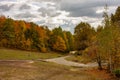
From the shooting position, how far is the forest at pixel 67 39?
5278 cm

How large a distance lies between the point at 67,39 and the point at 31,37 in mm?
28344

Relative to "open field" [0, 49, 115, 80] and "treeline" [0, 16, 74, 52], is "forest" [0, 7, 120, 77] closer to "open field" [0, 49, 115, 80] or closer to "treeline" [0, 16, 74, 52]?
"treeline" [0, 16, 74, 52]

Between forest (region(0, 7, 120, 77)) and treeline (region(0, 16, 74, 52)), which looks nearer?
forest (region(0, 7, 120, 77))

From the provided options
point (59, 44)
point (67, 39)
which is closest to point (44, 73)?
point (59, 44)

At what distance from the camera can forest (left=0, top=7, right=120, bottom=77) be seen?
52781 millimetres

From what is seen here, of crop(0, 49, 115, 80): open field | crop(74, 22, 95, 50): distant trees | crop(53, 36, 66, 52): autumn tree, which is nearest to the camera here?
crop(0, 49, 115, 80): open field

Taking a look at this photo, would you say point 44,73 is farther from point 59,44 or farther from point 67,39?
point 67,39

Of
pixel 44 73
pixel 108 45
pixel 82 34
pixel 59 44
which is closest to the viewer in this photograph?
pixel 44 73

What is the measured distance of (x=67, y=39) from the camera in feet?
487

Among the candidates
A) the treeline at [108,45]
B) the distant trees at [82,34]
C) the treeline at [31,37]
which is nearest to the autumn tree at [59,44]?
the treeline at [31,37]

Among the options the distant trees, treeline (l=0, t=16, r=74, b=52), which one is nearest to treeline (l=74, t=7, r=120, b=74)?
the distant trees

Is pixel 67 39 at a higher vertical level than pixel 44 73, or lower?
higher

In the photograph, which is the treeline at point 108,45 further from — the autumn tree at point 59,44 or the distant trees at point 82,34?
the autumn tree at point 59,44

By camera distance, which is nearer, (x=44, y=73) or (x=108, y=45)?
(x=44, y=73)
